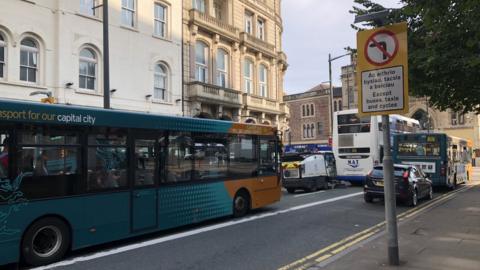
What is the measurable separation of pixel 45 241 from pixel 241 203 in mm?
6159

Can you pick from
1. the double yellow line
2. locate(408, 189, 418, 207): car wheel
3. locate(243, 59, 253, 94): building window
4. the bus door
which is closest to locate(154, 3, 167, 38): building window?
locate(243, 59, 253, 94): building window

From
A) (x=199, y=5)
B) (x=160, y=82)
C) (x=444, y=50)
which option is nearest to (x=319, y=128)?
(x=199, y=5)

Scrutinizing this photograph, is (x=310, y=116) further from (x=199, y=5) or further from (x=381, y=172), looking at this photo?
(x=381, y=172)

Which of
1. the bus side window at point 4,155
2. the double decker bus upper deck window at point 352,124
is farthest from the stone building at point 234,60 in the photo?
the bus side window at point 4,155

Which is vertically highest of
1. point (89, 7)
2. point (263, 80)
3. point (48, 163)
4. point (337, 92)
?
point (337, 92)

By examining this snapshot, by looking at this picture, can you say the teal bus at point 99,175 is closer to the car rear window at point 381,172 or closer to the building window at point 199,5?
the car rear window at point 381,172

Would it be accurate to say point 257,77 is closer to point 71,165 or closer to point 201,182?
point 201,182

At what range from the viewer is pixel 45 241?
807 centimetres

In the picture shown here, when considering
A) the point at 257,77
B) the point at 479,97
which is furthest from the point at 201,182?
the point at 257,77

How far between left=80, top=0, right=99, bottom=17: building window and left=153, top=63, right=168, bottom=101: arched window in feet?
15.2

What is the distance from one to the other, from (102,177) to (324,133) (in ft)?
238

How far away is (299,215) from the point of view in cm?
1366

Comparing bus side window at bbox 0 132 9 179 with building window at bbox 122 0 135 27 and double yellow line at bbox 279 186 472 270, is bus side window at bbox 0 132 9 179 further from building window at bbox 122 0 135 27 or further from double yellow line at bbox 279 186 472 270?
building window at bbox 122 0 135 27

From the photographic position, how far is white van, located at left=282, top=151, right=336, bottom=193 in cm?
2142
